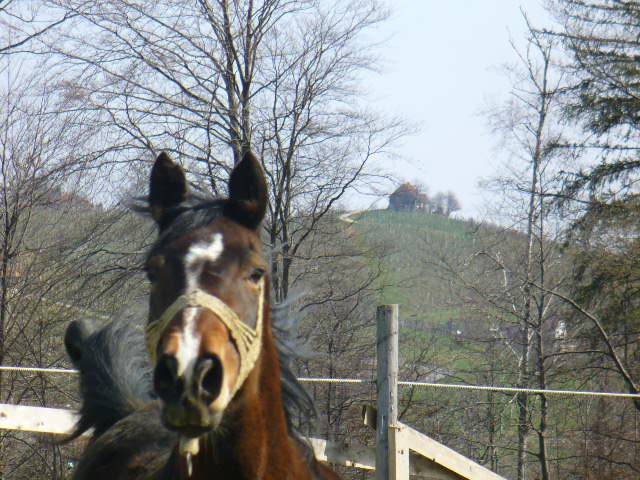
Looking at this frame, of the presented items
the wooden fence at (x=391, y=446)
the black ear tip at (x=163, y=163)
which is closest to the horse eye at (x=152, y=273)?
the black ear tip at (x=163, y=163)

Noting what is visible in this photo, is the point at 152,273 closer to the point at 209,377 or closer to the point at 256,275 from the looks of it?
the point at 256,275

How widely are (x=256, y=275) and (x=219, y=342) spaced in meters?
0.35

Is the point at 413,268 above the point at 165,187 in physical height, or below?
above

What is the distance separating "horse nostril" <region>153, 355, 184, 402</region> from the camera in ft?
5.32

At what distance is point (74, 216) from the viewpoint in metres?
10.6

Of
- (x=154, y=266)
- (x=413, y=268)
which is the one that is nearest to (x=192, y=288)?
(x=154, y=266)

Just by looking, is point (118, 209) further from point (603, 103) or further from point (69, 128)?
point (603, 103)

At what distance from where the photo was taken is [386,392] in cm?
440

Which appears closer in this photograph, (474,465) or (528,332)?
(474,465)

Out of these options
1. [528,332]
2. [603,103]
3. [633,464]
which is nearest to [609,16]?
[603,103]

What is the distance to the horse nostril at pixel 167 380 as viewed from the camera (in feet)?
5.32

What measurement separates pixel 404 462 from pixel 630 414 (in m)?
6.91

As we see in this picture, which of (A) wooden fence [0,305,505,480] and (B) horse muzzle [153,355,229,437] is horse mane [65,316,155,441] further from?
(B) horse muzzle [153,355,229,437]

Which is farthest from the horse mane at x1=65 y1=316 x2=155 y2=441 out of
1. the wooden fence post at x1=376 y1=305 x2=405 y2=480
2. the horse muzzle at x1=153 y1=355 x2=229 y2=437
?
the horse muzzle at x1=153 y1=355 x2=229 y2=437
